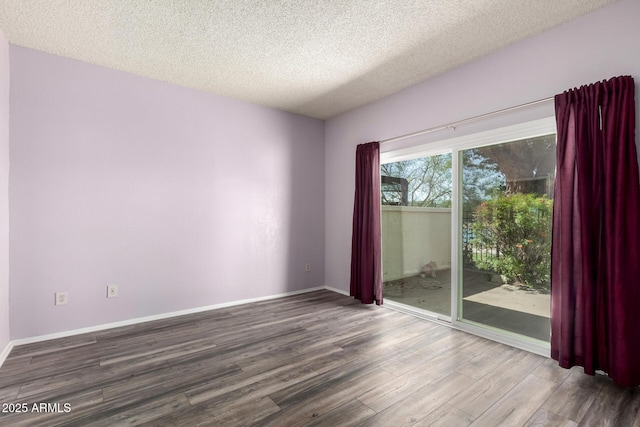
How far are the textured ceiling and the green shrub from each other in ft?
4.61

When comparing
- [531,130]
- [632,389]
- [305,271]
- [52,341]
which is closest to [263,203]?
[305,271]

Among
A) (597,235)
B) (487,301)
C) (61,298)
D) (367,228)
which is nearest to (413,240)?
(367,228)

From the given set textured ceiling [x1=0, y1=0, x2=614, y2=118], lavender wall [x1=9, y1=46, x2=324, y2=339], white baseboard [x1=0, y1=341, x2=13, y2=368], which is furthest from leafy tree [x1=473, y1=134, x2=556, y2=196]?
white baseboard [x1=0, y1=341, x2=13, y2=368]

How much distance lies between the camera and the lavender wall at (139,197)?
273 cm

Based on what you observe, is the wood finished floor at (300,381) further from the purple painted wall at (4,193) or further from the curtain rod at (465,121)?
the curtain rod at (465,121)

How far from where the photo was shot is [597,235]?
83.7 inches

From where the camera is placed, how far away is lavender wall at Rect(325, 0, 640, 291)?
2.14 m

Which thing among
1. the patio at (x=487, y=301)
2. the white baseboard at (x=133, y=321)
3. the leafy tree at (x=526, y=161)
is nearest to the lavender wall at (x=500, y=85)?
the leafy tree at (x=526, y=161)

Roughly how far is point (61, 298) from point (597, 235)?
445 cm

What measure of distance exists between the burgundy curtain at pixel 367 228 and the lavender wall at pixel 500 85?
249 mm

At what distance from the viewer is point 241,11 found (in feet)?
7.23

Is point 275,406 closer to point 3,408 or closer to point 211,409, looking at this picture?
point 211,409

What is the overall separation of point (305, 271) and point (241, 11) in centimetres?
332

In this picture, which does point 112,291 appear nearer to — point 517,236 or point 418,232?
point 418,232
